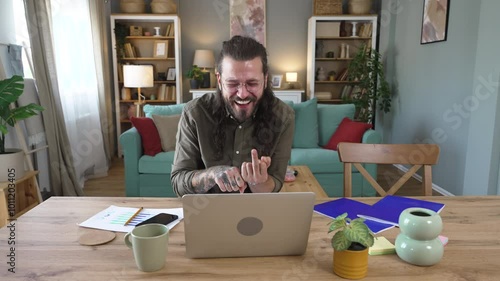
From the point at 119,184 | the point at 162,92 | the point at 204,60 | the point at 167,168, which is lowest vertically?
the point at 119,184

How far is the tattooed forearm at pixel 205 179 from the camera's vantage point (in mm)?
1168

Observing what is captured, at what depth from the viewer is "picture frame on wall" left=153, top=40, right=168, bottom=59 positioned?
519 centimetres

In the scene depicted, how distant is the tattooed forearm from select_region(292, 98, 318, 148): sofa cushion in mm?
2424

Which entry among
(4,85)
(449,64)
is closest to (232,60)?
(4,85)

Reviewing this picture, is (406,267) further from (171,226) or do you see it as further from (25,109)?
(25,109)

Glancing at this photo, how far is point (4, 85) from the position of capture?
233 centimetres

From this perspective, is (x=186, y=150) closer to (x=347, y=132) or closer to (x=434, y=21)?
(x=347, y=132)

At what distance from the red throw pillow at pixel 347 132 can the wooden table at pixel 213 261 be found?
2.33 m

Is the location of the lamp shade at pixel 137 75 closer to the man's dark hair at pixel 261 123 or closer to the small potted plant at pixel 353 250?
the man's dark hair at pixel 261 123

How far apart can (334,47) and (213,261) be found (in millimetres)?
5093

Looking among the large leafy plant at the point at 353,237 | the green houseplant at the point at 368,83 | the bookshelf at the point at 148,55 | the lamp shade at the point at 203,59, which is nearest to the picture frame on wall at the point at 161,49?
the bookshelf at the point at 148,55

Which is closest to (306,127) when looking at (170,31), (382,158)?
(382,158)

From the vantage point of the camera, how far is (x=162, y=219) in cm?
108

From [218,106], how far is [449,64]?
9.45 ft
